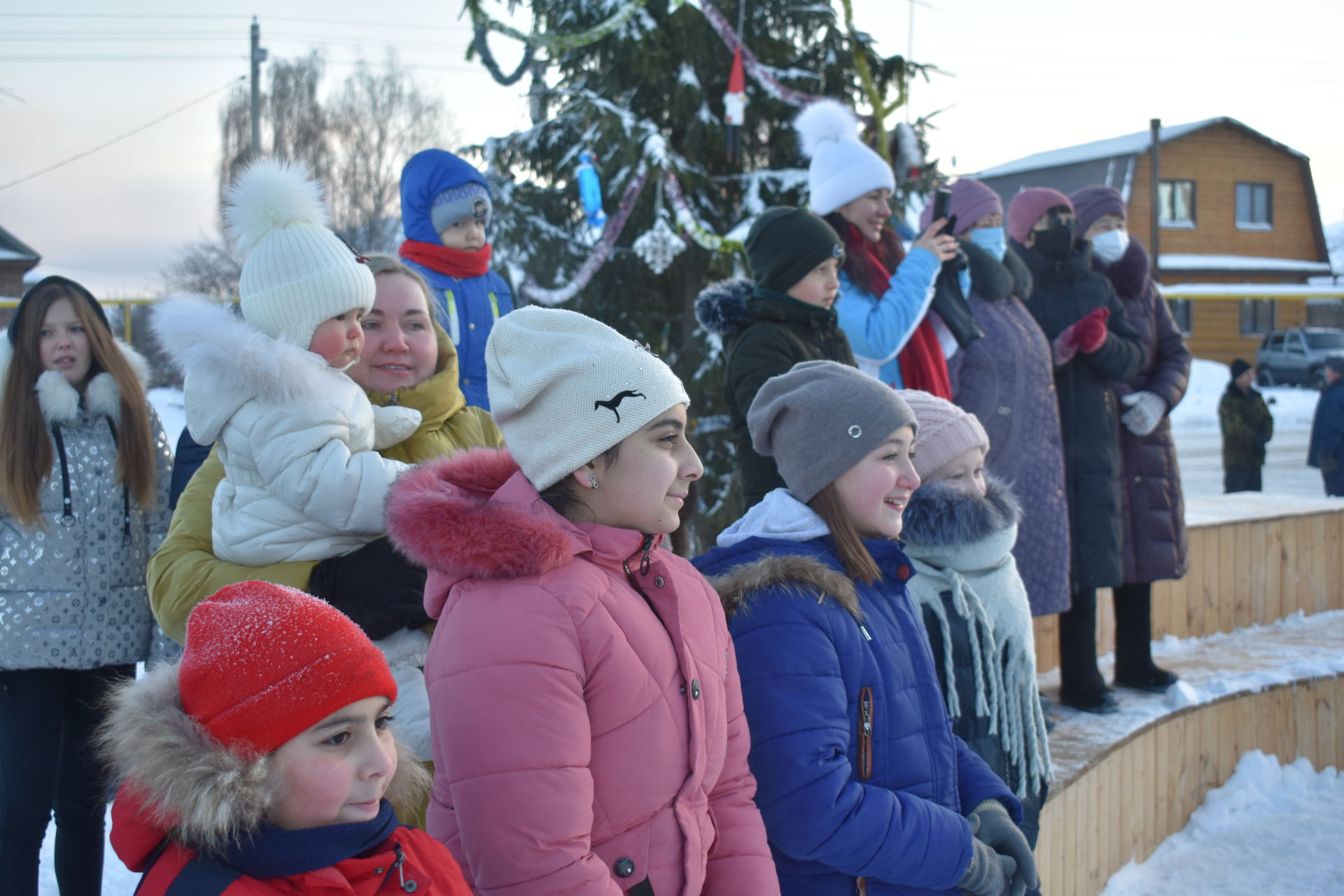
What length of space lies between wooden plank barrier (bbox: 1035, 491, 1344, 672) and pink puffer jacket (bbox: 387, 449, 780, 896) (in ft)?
12.1

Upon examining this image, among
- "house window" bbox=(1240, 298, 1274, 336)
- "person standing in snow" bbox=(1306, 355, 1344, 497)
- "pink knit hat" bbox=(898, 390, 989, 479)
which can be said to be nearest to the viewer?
"pink knit hat" bbox=(898, 390, 989, 479)

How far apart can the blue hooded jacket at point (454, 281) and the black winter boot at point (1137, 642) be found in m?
2.88

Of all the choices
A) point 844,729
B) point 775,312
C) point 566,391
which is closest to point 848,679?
point 844,729

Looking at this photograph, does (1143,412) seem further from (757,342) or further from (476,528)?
(476,528)

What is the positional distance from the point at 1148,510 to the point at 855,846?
10.0 ft

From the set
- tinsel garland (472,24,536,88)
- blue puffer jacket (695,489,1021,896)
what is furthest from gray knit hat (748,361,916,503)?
tinsel garland (472,24,536,88)

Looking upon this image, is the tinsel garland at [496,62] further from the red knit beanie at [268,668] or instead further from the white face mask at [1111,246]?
the red knit beanie at [268,668]

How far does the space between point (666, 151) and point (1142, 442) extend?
3754 mm

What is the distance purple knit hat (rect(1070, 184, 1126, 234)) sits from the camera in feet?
15.2

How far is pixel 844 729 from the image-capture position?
6.40 ft

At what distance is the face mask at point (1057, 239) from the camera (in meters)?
4.40

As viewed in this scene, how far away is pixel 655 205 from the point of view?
7359mm

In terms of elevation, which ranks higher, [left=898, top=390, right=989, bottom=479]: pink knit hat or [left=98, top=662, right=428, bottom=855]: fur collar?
[left=898, top=390, right=989, bottom=479]: pink knit hat

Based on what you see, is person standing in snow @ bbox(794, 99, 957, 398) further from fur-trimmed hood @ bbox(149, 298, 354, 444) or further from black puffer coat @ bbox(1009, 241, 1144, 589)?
fur-trimmed hood @ bbox(149, 298, 354, 444)
